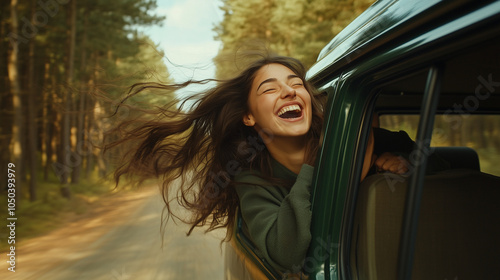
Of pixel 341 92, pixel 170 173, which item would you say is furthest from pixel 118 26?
pixel 341 92

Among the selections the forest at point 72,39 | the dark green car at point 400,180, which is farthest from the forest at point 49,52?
the dark green car at point 400,180

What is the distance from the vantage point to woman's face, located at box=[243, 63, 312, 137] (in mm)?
1833

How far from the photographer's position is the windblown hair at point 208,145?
6.70 ft

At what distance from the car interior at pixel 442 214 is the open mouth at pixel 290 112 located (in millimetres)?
388

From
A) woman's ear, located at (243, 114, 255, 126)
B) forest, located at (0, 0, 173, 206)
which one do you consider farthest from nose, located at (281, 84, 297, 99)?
forest, located at (0, 0, 173, 206)

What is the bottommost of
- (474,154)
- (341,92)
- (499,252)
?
(499,252)

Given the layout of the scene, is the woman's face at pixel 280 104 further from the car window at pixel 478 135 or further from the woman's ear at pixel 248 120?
the car window at pixel 478 135

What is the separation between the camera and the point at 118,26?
16938 millimetres


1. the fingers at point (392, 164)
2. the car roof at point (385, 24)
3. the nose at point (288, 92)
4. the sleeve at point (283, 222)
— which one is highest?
the car roof at point (385, 24)

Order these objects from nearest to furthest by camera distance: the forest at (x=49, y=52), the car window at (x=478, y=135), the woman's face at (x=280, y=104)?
the woman's face at (x=280, y=104) → the car window at (x=478, y=135) → the forest at (x=49, y=52)

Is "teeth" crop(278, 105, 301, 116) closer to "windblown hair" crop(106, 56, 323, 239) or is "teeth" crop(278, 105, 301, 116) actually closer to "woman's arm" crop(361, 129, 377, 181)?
"windblown hair" crop(106, 56, 323, 239)

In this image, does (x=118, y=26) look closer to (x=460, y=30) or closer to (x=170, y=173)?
(x=170, y=173)

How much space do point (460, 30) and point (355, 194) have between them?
0.69 meters

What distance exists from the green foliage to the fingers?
7768 mm
